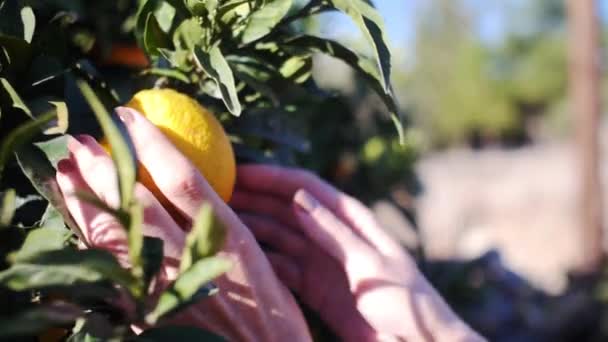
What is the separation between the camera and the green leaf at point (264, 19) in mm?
531

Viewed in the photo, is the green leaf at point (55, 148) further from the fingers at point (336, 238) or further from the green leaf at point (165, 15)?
the fingers at point (336, 238)

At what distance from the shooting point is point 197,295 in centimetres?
38

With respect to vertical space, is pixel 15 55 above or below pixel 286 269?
above

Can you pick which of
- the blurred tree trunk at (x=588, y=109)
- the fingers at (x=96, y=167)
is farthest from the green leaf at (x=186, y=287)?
the blurred tree trunk at (x=588, y=109)

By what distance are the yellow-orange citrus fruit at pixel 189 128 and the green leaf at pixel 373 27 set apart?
4.5 inches

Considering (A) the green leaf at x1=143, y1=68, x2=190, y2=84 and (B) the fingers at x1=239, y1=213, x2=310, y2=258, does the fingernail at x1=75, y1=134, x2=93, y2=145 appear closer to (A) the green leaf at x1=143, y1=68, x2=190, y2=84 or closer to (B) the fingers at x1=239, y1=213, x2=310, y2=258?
(A) the green leaf at x1=143, y1=68, x2=190, y2=84

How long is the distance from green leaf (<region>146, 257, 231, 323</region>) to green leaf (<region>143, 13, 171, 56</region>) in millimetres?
239

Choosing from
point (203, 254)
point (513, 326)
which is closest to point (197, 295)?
point (203, 254)

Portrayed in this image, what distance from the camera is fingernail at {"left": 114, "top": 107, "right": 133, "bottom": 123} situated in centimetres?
50

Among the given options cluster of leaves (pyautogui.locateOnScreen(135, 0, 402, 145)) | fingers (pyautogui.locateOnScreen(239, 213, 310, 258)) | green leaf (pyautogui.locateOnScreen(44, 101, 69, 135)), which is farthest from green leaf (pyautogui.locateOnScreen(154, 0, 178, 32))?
fingers (pyautogui.locateOnScreen(239, 213, 310, 258))

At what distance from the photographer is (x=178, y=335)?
15.4 inches

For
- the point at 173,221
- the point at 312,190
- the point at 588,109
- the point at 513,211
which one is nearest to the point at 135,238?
the point at 173,221

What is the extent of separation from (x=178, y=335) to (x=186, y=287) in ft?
0.13

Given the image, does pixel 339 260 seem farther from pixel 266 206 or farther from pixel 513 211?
pixel 513 211
